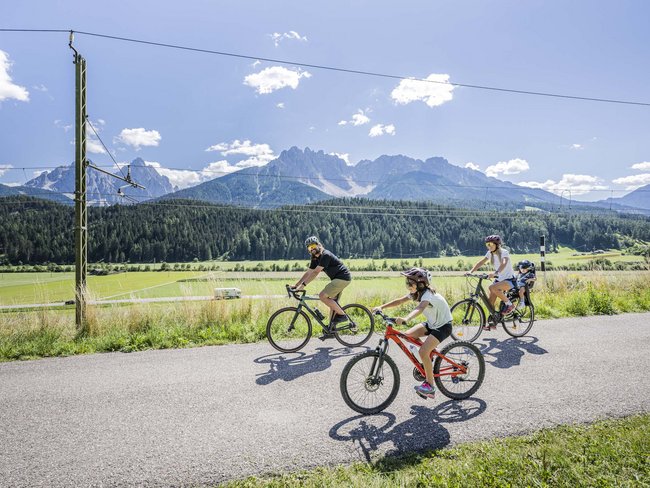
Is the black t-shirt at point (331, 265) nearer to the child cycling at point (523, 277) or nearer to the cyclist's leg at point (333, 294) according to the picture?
the cyclist's leg at point (333, 294)

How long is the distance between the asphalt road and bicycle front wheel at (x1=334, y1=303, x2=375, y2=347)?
866mm

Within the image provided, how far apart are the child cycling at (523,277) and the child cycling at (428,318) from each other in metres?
4.70

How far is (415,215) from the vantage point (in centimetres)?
13988

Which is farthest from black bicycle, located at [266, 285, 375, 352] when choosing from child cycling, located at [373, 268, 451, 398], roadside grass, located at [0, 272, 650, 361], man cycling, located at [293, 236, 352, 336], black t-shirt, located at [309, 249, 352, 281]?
child cycling, located at [373, 268, 451, 398]

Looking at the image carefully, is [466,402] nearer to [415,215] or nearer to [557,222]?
[415,215]

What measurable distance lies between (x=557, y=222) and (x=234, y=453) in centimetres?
15550

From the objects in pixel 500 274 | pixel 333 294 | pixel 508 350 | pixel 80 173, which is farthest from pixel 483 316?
pixel 80 173

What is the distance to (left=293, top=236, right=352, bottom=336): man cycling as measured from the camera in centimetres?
807

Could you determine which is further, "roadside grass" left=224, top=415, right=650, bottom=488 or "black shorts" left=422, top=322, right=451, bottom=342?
"black shorts" left=422, top=322, right=451, bottom=342

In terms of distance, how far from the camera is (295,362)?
6844 mm

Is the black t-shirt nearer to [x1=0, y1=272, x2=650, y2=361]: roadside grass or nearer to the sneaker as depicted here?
[x1=0, y1=272, x2=650, y2=361]: roadside grass

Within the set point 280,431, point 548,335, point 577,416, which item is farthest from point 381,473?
point 548,335

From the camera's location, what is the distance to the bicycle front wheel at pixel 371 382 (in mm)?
4836

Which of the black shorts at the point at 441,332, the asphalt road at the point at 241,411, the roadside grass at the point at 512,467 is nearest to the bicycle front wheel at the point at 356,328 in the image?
the asphalt road at the point at 241,411
